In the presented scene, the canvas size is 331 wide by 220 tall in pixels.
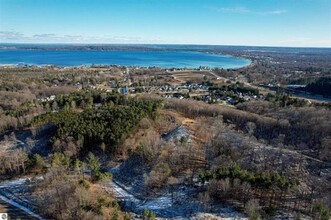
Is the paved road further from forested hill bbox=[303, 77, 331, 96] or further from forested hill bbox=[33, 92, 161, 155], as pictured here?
forested hill bbox=[303, 77, 331, 96]

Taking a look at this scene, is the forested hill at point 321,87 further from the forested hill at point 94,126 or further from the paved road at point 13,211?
the paved road at point 13,211

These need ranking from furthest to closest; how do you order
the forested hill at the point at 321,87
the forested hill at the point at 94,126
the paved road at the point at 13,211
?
the forested hill at the point at 321,87, the forested hill at the point at 94,126, the paved road at the point at 13,211

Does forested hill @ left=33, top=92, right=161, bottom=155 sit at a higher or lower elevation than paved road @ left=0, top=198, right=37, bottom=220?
higher

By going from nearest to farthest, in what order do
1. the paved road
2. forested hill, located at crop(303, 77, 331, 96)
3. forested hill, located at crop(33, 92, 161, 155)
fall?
1. the paved road
2. forested hill, located at crop(33, 92, 161, 155)
3. forested hill, located at crop(303, 77, 331, 96)

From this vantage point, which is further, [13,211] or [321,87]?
[321,87]

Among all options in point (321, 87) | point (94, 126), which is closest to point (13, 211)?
point (94, 126)

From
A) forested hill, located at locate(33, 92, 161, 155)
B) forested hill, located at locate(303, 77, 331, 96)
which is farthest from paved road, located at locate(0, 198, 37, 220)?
forested hill, located at locate(303, 77, 331, 96)

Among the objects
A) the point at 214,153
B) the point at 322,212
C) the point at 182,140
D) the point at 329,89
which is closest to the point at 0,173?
the point at 182,140

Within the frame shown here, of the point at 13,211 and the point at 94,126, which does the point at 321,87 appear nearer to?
the point at 94,126

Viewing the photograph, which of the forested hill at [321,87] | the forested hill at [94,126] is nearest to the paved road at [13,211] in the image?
the forested hill at [94,126]

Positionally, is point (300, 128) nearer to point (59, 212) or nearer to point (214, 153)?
point (214, 153)

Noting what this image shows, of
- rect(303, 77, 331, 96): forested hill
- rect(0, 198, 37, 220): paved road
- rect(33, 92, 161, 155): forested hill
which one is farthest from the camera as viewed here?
rect(303, 77, 331, 96): forested hill

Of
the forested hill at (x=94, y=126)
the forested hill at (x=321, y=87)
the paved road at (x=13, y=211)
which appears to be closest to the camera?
the paved road at (x=13, y=211)
